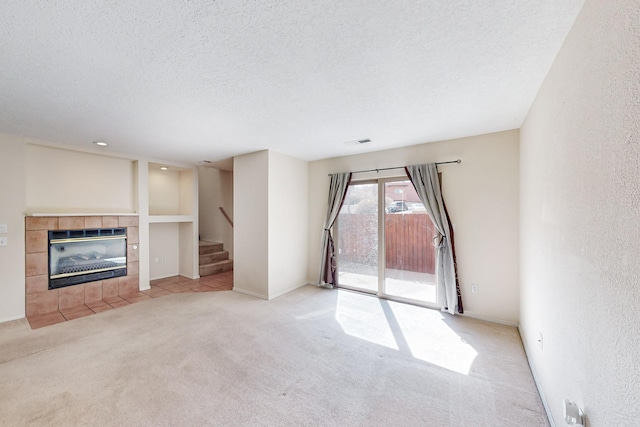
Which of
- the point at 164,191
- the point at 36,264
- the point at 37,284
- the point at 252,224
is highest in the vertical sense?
the point at 164,191

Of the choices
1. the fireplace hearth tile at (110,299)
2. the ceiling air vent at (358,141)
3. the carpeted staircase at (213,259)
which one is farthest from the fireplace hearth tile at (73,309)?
the ceiling air vent at (358,141)

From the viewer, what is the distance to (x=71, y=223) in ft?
12.4

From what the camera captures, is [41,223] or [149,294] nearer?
[41,223]

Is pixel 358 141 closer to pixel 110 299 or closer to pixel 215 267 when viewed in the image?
pixel 215 267

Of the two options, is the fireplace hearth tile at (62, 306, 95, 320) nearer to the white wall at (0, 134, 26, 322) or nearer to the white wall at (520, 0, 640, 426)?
the white wall at (0, 134, 26, 322)

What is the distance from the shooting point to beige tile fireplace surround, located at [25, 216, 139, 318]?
11.2 feet

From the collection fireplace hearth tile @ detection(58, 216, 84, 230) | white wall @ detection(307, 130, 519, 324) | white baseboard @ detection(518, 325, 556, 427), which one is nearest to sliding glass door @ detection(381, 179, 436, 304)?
white wall @ detection(307, 130, 519, 324)

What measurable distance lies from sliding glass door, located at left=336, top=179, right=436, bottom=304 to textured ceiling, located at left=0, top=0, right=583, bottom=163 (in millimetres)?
1342

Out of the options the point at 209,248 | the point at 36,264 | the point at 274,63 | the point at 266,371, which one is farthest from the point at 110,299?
the point at 274,63

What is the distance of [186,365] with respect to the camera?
2.27m

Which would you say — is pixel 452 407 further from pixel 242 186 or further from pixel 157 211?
pixel 157 211

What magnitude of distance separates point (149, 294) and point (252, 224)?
7.36 ft

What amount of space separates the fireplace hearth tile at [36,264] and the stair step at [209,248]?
2.56m

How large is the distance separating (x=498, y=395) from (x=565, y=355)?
76cm
